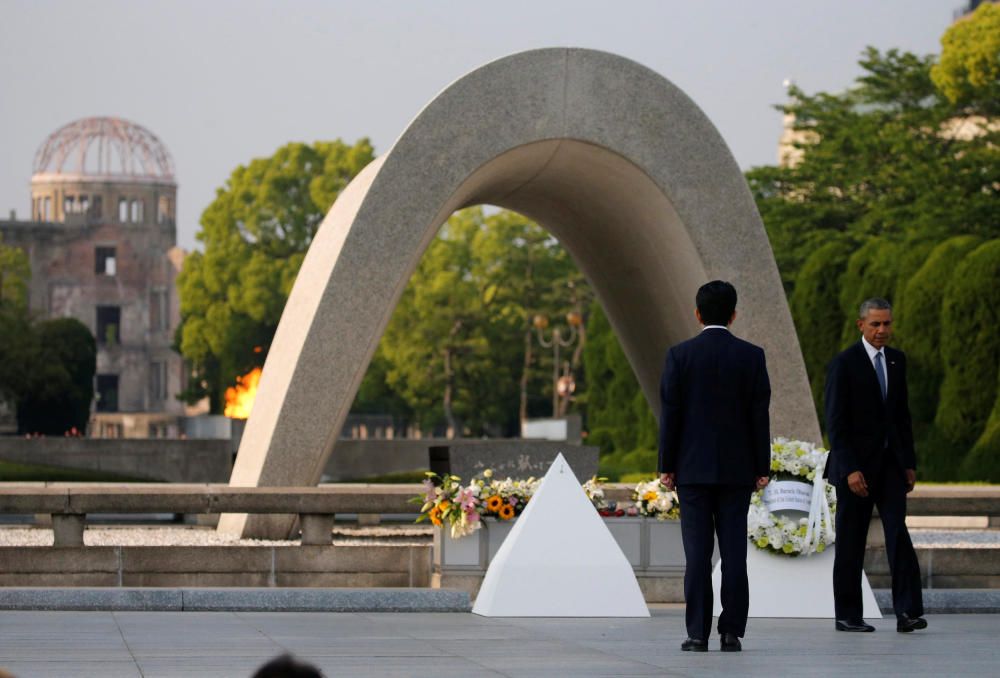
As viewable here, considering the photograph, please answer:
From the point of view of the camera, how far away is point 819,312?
38.2 metres

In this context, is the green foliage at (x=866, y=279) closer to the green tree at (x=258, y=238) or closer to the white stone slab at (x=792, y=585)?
the white stone slab at (x=792, y=585)

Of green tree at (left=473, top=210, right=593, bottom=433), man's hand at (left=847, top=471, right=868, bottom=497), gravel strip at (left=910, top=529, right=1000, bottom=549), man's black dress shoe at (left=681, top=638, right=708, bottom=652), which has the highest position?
green tree at (left=473, top=210, right=593, bottom=433)

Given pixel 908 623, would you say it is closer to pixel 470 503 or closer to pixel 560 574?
pixel 560 574

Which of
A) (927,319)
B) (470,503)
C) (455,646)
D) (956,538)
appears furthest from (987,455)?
(455,646)

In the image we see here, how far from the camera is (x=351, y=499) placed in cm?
1394

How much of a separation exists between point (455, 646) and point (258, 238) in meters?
57.7

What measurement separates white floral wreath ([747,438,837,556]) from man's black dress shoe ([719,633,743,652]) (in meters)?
2.27

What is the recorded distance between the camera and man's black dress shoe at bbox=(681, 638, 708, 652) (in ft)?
29.8

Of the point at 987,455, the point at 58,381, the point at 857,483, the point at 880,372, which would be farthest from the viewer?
the point at 58,381

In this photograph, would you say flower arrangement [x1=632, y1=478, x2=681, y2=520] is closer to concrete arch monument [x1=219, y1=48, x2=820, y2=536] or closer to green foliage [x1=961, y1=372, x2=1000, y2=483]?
concrete arch monument [x1=219, y1=48, x2=820, y2=536]

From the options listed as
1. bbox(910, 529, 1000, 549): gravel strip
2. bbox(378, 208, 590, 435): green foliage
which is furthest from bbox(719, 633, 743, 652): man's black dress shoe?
bbox(378, 208, 590, 435): green foliage

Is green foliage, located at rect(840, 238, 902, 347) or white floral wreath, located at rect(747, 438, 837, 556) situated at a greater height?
green foliage, located at rect(840, 238, 902, 347)

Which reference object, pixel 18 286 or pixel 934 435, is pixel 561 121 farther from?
pixel 18 286

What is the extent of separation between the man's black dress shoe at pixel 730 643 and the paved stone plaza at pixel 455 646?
7 cm
